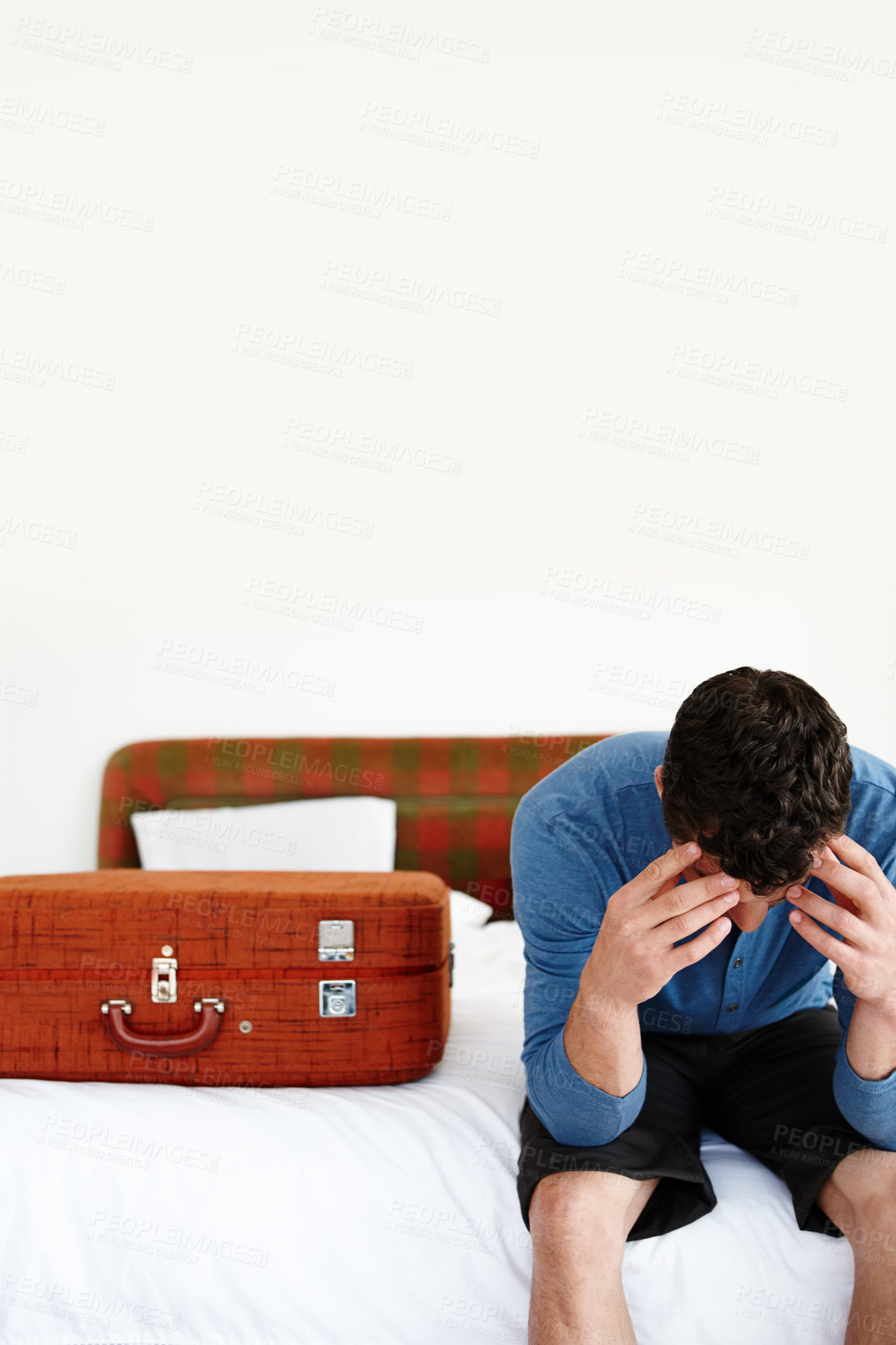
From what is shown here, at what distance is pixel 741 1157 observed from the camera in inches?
54.9

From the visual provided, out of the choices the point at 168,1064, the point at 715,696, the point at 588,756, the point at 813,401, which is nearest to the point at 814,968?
the point at 588,756

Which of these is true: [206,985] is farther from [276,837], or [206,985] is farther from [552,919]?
[276,837]

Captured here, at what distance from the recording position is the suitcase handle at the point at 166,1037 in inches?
58.7

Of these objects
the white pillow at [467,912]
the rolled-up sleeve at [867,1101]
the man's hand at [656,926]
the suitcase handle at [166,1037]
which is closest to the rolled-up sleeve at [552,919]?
the man's hand at [656,926]

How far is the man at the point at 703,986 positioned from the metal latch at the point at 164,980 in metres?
0.54

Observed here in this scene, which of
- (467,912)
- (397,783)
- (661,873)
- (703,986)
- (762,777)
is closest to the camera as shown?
(762,777)

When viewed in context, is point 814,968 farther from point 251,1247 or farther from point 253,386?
point 253,386

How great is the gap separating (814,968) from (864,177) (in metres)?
2.19

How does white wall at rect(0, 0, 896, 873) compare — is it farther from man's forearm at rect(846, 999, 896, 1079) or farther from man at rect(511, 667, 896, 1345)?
man's forearm at rect(846, 999, 896, 1079)

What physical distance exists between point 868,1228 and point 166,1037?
0.98m

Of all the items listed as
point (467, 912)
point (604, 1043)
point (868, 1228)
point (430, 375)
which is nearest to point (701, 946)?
point (604, 1043)

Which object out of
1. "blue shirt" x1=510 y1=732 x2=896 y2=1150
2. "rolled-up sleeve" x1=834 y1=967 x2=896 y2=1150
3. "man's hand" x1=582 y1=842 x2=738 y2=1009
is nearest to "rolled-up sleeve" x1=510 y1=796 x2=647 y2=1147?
"blue shirt" x1=510 y1=732 x2=896 y2=1150

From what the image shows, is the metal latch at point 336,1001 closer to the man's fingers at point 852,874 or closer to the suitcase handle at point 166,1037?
the suitcase handle at point 166,1037

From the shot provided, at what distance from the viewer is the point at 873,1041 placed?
1.20m
